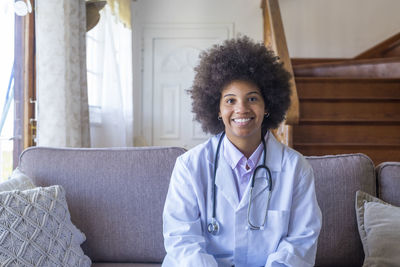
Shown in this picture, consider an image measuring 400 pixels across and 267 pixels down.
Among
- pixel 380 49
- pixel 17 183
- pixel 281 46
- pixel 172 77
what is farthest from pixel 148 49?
pixel 17 183

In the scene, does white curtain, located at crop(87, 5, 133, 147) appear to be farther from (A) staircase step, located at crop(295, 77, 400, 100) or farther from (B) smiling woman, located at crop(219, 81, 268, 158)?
(B) smiling woman, located at crop(219, 81, 268, 158)

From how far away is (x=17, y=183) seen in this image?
1.56 metres

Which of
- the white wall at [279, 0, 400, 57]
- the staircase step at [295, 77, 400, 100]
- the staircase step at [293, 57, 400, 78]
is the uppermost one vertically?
the white wall at [279, 0, 400, 57]

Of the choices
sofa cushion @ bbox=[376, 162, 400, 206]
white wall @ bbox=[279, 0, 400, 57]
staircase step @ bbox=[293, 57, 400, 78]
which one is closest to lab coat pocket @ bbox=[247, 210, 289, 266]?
→ sofa cushion @ bbox=[376, 162, 400, 206]

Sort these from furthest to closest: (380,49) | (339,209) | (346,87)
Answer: (380,49), (346,87), (339,209)

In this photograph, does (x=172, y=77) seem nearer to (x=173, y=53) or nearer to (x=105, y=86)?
(x=173, y=53)

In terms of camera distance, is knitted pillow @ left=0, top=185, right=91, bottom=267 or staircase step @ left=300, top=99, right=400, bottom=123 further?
staircase step @ left=300, top=99, right=400, bottom=123

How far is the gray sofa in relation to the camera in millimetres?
1673

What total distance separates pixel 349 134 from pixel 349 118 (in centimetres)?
16

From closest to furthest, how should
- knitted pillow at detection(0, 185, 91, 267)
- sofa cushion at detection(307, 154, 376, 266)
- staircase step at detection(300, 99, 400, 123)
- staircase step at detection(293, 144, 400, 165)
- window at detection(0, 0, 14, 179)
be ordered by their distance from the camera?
knitted pillow at detection(0, 185, 91, 267), sofa cushion at detection(307, 154, 376, 266), window at detection(0, 0, 14, 179), staircase step at detection(293, 144, 400, 165), staircase step at detection(300, 99, 400, 123)

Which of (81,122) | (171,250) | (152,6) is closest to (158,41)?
(152,6)

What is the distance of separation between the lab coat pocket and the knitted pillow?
2.14 ft

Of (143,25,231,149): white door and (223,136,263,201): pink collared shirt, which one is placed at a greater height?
(143,25,231,149): white door

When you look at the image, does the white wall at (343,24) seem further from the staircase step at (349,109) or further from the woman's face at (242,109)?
the woman's face at (242,109)
